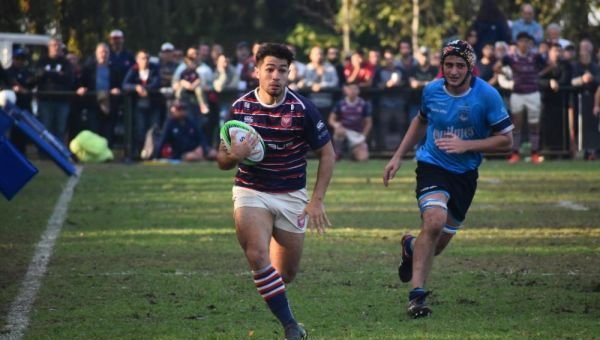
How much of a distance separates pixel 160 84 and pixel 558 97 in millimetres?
7251

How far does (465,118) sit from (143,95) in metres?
16.2

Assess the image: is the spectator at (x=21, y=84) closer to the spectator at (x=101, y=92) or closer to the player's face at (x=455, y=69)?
the spectator at (x=101, y=92)

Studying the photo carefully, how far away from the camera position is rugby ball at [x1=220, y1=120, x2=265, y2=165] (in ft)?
26.9

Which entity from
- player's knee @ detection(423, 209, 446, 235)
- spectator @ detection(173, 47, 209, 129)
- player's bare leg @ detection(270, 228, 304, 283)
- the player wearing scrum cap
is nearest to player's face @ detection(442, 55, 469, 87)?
the player wearing scrum cap

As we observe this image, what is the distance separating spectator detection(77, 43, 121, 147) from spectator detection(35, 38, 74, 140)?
Result: 0.32 m

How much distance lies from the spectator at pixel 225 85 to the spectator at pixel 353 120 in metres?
1.86

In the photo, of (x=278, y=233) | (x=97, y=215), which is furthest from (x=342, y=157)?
(x=278, y=233)

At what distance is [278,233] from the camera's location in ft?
28.0

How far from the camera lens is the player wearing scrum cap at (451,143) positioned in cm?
948

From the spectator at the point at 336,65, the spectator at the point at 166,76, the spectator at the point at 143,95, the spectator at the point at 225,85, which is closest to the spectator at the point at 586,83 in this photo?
the spectator at the point at 336,65

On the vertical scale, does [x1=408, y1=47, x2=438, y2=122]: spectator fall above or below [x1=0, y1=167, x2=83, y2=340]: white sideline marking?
above

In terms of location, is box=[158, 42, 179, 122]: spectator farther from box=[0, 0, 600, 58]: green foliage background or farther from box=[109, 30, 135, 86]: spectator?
box=[0, 0, 600, 58]: green foliage background

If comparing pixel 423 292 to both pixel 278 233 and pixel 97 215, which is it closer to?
pixel 278 233

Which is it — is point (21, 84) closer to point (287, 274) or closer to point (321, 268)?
point (321, 268)
